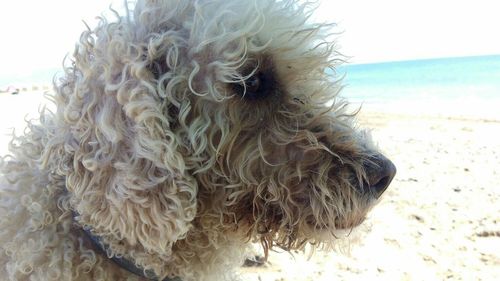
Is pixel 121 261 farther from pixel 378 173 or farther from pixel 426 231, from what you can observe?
pixel 426 231

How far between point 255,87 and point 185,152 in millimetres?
369

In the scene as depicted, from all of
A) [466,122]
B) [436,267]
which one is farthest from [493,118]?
[436,267]

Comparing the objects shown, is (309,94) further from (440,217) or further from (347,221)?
(440,217)

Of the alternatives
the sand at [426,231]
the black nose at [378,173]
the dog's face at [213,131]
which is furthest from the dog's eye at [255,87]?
the sand at [426,231]

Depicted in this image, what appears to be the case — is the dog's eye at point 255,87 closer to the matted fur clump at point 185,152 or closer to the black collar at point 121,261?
the matted fur clump at point 185,152

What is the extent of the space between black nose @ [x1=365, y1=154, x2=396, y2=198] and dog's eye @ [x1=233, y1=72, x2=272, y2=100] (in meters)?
0.51

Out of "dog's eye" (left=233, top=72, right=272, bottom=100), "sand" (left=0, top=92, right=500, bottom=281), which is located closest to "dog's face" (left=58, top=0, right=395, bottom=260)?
"dog's eye" (left=233, top=72, right=272, bottom=100)

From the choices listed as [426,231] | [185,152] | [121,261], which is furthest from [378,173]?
[426,231]

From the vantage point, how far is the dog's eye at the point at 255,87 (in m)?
1.95

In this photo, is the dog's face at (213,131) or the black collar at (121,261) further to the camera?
the black collar at (121,261)

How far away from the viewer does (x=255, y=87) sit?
6.44 feet

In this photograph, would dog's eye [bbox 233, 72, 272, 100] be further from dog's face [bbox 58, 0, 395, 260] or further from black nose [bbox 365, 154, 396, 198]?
black nose [bbox 365, 154, 396, 198]

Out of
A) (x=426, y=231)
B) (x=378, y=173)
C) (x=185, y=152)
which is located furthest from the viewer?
(x=426, y=231)

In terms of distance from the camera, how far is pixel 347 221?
2.10 m
